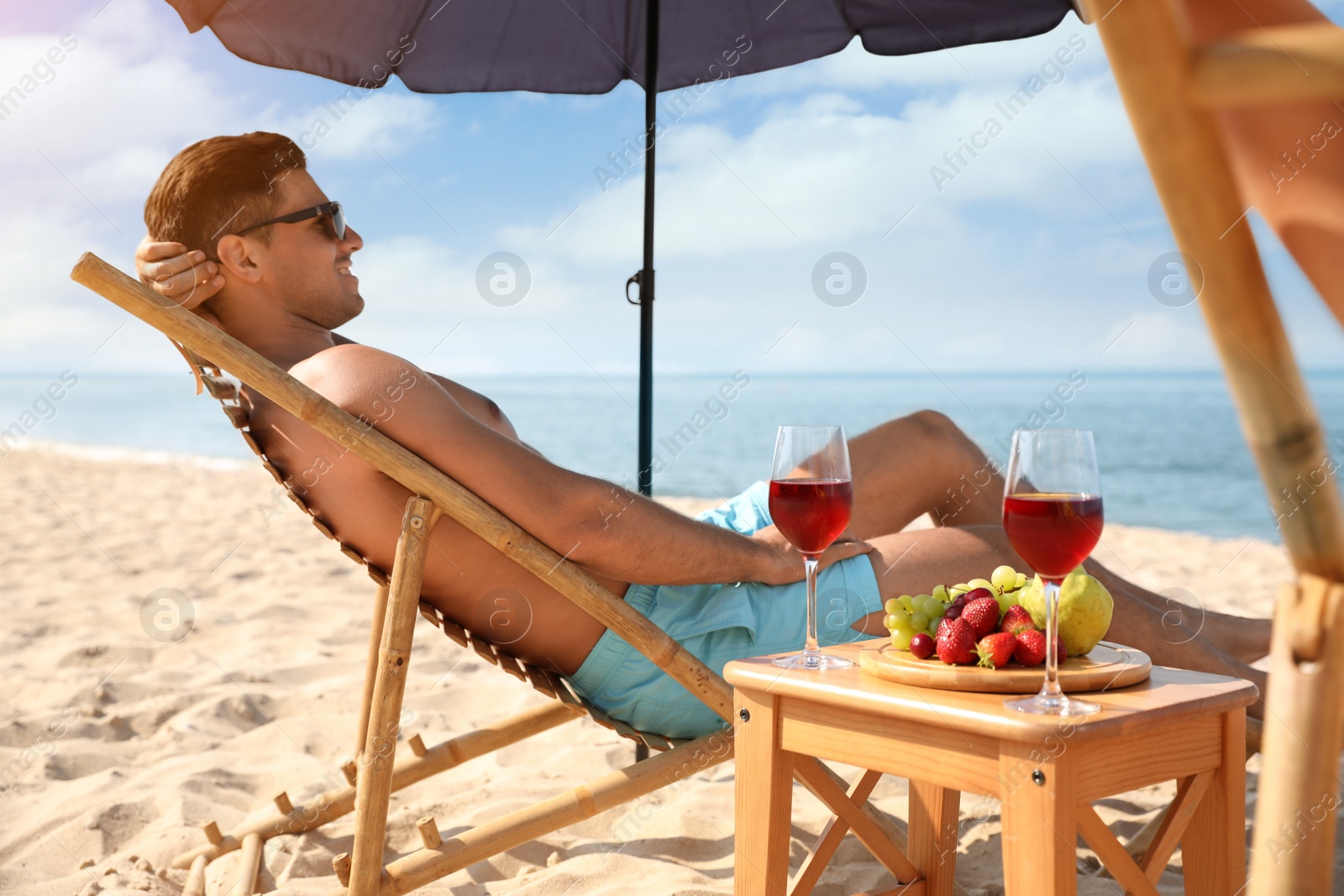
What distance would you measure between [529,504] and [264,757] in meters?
1.51

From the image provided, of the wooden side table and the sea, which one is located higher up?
the sea

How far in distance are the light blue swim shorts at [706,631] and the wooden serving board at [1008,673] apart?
2.21 ft

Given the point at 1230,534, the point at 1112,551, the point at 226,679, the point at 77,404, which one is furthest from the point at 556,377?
the point at 226,679

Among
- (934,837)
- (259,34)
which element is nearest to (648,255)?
(259,34)

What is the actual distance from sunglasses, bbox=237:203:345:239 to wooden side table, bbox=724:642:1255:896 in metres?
1.59

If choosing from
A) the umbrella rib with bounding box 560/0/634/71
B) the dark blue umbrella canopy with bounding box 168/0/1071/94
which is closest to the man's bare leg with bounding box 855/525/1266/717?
the dark blue umbrella canopy with bounding box 168/0/1071/94

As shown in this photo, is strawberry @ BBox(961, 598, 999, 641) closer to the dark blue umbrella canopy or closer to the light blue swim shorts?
the light blue swim shorts

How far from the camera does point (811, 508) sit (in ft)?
5.21

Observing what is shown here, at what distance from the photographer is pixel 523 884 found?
2148mm

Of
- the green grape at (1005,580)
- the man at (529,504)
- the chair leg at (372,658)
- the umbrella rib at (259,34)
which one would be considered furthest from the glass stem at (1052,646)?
the umbrella rib at (259,34)

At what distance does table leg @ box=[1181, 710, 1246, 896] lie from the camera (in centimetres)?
138

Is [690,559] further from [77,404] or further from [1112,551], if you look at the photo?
[77,404]

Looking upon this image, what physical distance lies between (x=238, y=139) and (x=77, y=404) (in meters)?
34.5

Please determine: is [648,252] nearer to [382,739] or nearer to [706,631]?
[706,631]
